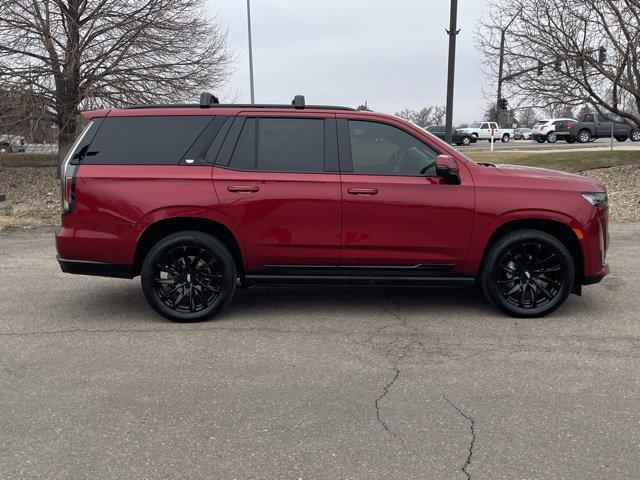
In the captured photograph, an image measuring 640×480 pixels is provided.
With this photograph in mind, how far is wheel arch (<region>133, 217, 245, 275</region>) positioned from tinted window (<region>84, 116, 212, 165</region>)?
1.79ft

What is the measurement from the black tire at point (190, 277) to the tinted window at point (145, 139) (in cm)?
74

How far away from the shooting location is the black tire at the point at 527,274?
5398 mm

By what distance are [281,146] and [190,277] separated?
1438 millimetres

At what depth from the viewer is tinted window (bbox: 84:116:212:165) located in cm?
539

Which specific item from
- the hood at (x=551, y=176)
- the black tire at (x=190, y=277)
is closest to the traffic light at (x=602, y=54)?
the hood at (x=551, y=176)

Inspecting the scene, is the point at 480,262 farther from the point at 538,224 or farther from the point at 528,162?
the point at 528,162

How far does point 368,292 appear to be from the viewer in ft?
21.5

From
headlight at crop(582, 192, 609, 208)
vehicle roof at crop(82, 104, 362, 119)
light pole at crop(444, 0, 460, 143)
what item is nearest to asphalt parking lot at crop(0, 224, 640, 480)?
headlight at crop(582, 192, 609, 208)

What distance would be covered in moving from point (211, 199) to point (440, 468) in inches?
124

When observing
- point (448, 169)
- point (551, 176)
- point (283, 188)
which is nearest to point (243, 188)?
point (283, 188)

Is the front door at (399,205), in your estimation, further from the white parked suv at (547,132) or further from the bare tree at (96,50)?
the white parked suv at (547,132)

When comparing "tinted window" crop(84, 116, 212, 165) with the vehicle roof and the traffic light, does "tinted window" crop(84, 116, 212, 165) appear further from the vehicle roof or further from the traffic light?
the traffic light

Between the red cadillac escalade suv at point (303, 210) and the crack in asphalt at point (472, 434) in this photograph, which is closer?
the crack in asphalt at point (472, 434)

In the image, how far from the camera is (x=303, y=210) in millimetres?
5324
